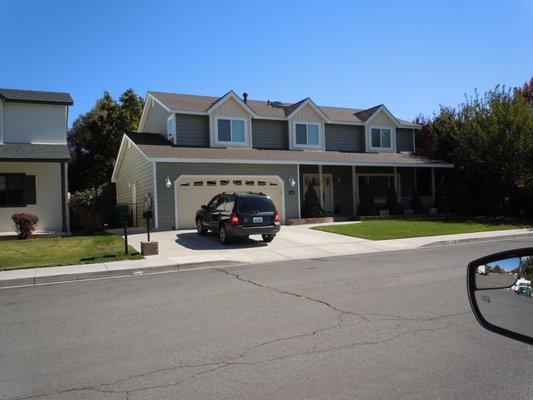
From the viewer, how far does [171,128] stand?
84.2ft

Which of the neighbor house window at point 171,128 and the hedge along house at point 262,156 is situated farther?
the neighbor house window at point 171,128

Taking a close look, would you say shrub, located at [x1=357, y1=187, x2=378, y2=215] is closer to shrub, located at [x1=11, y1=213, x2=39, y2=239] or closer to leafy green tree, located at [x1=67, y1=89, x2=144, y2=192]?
shrub, located at [x1=11, y1=213, x2=39, y2=239]

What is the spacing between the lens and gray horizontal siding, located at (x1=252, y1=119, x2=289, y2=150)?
2728cm

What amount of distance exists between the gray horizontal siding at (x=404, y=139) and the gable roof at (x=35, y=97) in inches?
793

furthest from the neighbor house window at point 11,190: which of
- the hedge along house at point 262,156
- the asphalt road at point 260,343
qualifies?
the asphalt road at point 260,343

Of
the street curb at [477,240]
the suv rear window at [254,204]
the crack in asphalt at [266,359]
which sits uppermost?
the suv rear window at [254,204]

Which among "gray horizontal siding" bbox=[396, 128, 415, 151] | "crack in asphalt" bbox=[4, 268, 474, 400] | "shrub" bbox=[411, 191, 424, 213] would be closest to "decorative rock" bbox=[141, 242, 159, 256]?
"crack in asphalt" bbox=[4, 268, 474, 400]

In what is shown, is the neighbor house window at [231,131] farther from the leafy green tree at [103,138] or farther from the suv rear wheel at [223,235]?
the leafy green tree at [103,138]

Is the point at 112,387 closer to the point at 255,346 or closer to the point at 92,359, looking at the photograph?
the point at 92,359

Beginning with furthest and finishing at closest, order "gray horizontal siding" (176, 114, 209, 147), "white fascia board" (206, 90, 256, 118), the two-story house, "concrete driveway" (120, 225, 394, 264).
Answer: "white fascia board" (206, 90, 256, 118) < "gray horizontal siding" (176, 114, 209, 147) < the two-story house < "concrete driveway" (120, 225, 394, 264)

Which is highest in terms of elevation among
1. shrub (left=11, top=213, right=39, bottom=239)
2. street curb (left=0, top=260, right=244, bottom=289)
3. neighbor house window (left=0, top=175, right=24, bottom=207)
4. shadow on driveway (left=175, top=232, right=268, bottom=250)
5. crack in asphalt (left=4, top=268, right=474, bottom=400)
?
neighbor house window (left=0, top=175, right=24, bottom=207)

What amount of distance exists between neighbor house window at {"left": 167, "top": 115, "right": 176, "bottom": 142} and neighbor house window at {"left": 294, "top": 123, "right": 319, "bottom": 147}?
282 inches

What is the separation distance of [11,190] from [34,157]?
230cm

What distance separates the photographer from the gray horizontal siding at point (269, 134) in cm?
2728
